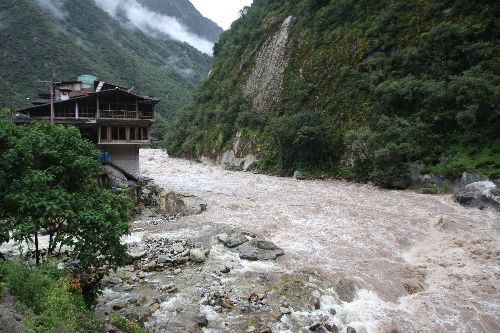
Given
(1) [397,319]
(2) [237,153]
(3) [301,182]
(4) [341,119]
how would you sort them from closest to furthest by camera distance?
1. (1) [397,319]
2. (3) [301,182]
3. (4) [341,119]
4. (2) [237,153]

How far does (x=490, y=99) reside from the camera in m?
26.2

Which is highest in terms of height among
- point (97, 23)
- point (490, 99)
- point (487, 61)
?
point (97, 23)

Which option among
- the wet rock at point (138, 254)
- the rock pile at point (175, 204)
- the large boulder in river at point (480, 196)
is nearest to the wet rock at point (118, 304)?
the wet rock at point (138, 254)

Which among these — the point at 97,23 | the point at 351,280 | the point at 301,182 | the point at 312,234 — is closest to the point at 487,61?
the point at 301,182

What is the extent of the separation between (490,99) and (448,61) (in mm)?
6304

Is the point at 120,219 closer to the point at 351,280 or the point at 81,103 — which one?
the point at 351,280

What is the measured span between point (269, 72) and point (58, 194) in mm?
48700

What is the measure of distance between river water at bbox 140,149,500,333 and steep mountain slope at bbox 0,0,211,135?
20.5 m

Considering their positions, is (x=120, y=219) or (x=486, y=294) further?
(x=486, y=294)

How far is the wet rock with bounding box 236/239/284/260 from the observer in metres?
14.4

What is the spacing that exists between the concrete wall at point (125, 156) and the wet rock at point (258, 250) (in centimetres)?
1906

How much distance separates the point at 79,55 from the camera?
86125 millimetres

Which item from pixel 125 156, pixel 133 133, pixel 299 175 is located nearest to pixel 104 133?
pixel 133 133

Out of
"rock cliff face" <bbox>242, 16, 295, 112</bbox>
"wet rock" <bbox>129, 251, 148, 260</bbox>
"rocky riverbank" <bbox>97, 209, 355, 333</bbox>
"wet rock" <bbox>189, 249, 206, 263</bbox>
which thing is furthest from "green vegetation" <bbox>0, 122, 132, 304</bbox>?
"rock cliff face" <bbox>242, 16, 295, 112</bbox>
